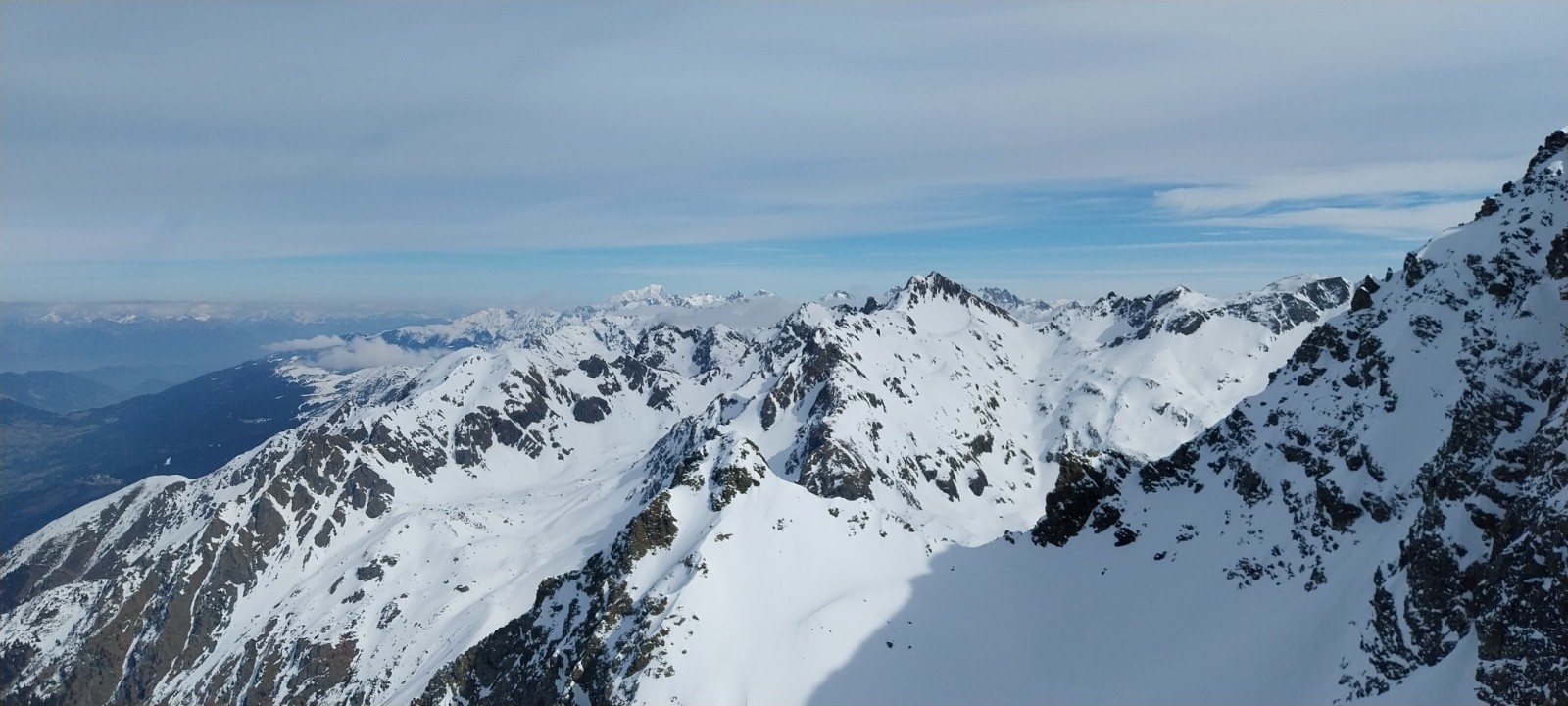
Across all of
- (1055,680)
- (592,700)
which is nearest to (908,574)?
(1055,680)

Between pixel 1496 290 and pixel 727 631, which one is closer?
pixel 1496 290

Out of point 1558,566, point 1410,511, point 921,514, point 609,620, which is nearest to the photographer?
point 1558,566

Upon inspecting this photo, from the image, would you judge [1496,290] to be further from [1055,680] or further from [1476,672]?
[1055,680]

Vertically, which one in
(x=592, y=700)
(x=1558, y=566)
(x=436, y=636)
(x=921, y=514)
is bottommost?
(x=436, y=636)

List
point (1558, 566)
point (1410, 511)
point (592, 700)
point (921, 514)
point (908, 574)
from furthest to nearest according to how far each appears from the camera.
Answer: point (921, 514) < point (908, 574) < point (592, 700) < point (1410, 511) < point (1558, 566)

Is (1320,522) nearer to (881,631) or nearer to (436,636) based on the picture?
(881,631)

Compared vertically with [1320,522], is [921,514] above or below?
below

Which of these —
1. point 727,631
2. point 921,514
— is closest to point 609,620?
point 727,631
